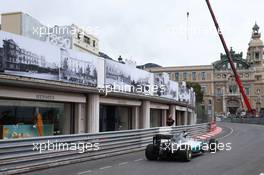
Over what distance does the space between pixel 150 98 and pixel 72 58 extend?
368 inches

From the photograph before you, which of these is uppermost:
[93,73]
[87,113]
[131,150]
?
[93,73]

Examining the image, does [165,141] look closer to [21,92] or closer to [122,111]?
[21,92]

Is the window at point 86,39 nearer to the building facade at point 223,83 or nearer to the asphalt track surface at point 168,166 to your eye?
the asphalt track surface at point 168,166

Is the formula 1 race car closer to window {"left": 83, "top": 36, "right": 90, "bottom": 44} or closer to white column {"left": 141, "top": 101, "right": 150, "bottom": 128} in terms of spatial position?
white column {"left": 141, "top": 101, "right": 150, "bottom": 128}

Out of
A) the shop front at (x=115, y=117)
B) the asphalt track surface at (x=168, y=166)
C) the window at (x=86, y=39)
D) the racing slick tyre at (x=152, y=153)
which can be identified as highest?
the window at (x=86, y=39)

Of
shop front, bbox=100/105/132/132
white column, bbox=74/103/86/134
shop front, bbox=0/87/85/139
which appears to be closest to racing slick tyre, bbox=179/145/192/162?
shop front, bbox=0/87/85/139

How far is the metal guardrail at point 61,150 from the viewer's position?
11375mm

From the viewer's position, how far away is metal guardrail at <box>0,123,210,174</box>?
37.3ft

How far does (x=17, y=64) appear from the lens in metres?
14.8

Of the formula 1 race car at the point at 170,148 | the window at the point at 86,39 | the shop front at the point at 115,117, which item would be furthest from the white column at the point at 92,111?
the window at the point at 86,39

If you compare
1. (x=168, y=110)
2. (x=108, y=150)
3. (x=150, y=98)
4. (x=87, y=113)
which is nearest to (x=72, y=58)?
(x=87, y=113)

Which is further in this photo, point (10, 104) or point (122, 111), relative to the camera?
point (122, 111)

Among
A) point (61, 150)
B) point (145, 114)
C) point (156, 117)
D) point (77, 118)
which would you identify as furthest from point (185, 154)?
point (156, 117)

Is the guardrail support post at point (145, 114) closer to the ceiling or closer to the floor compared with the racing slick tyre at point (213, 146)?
closer to the ceiling
